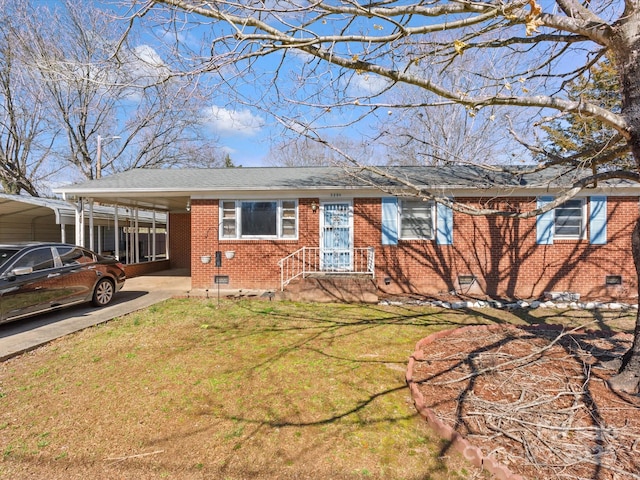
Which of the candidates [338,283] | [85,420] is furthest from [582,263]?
[85,420]

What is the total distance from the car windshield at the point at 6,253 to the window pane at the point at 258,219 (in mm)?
5025

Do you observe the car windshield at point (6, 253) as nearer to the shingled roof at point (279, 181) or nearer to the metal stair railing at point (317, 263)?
the shingled roof at point (279, 181)

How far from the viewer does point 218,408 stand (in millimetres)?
3336

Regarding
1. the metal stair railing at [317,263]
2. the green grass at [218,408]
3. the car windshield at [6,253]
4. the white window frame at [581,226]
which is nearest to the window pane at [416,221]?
the metal stair railing at [317,263]

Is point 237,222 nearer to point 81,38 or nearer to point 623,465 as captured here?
point 623,465

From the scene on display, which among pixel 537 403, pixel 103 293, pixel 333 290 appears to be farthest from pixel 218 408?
pixel 103 293

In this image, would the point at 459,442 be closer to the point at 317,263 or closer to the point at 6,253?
the point at 317,263

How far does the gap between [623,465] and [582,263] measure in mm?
8620

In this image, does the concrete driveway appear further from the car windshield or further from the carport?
the carport

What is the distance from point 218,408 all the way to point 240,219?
6.88 metres

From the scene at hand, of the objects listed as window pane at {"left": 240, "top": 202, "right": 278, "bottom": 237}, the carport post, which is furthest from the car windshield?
window pane at {"left": 240, "top": 202, "right": 278, "bottom": 237}

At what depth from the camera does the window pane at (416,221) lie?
9.43m

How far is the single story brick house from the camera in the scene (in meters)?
9.11

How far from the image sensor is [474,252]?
30.7 feet
